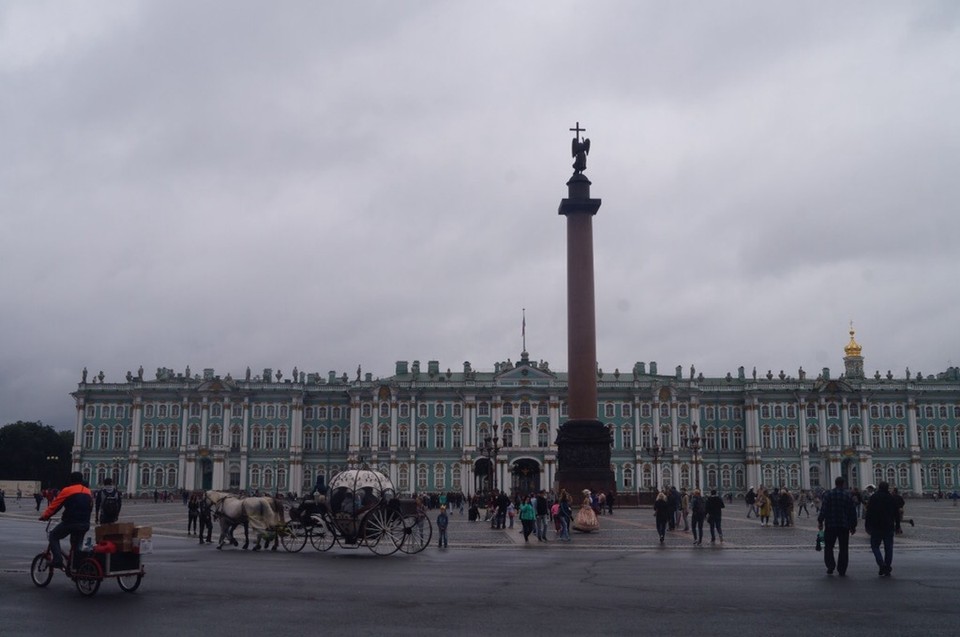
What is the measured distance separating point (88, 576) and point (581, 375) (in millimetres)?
33012

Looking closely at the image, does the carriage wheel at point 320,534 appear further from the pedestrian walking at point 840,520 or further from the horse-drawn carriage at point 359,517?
the pedestrian walking at point 840,520

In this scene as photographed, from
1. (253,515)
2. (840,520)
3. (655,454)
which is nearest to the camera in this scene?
(840,520)

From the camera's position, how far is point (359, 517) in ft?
73.4

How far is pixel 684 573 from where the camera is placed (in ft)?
58.5

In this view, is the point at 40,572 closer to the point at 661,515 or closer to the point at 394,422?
the point at 661,515

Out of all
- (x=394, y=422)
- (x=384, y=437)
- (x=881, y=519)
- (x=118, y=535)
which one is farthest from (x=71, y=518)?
(x=384, y=437)

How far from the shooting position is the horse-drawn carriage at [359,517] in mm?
22141

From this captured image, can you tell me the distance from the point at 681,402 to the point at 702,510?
76.4 m

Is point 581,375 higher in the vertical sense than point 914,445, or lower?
higher

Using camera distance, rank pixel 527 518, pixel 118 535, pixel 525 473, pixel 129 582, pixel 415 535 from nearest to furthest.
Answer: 1. pixel 118 535
2. pixel 129 582
3. pixel 415 535
4. pixel 527 518
5. pixel 525 473

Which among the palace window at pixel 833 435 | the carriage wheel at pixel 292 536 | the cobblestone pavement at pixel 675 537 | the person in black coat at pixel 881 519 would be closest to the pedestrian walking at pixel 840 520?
the person in black coat at pixel 881 519

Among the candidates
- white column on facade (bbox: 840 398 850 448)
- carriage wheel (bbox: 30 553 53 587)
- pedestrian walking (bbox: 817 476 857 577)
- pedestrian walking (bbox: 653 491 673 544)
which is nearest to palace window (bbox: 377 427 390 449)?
white column on facade (bbox: 840 398 850 448)

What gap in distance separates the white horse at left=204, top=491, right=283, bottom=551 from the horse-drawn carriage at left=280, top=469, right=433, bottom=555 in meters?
0.36

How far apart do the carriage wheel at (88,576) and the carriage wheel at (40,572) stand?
1.15m
